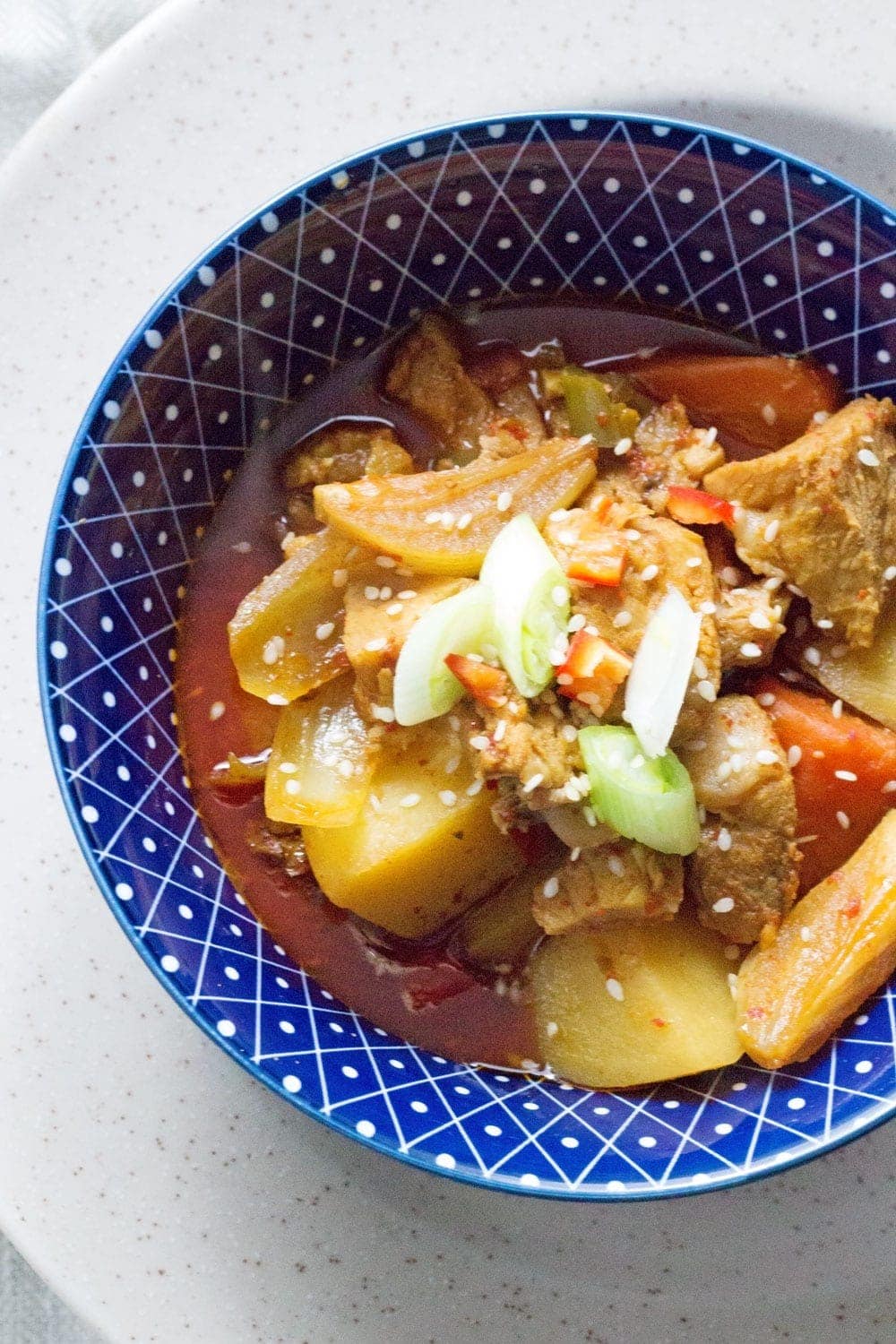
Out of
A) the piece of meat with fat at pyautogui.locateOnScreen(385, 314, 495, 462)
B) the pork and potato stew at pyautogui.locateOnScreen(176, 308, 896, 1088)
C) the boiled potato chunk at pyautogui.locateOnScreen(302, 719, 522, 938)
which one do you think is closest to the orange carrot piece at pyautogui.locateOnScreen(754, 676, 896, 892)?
the pork and potato stew at pyautogui.locateOnScreen(176, 308, 896, 1088)

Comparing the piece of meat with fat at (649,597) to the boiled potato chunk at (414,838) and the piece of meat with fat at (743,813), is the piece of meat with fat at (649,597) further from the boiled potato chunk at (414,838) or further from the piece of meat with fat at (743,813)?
the boiled potato chunk at (414,838)

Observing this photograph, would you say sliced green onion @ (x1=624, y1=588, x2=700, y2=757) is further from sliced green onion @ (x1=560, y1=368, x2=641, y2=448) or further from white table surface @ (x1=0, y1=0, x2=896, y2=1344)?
white table surface @ (x1=0, y1=0, x2=896, y2=1344)

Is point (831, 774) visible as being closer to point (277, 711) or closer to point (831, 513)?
point (831, 513)

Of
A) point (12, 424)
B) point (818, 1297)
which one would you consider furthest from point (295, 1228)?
point (12, 424)

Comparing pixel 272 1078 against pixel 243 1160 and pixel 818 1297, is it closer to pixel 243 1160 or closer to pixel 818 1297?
pixel 243 1160

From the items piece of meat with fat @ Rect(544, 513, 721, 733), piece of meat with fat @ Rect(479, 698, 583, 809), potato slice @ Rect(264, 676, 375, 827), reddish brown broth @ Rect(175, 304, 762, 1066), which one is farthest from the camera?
reddish brown broth @ Rect(175, 304, 762, 1066)

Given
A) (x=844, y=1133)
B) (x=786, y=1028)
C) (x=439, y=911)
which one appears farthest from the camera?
(x=439, y=911)
